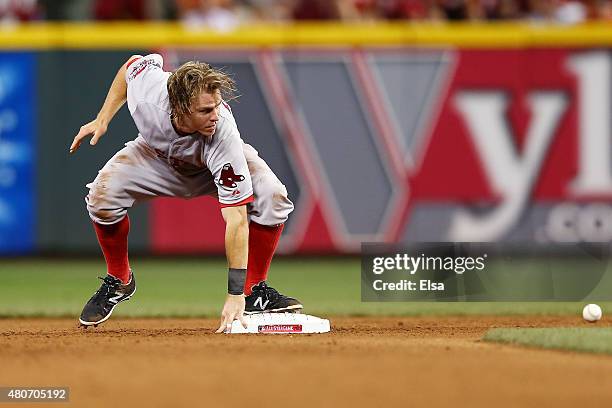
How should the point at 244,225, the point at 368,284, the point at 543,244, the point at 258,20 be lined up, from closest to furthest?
the point at 244,225 < the point at 368,284 < the point at 543,244 < the point at 258,20

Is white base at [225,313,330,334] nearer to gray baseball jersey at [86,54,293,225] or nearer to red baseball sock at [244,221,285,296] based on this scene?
red baseball sock at [244,221,285,296]

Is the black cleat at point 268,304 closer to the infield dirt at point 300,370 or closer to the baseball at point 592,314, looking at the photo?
the infield dirt at point 300,370

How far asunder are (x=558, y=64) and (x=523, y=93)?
0.48m

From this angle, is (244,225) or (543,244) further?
(543,244)

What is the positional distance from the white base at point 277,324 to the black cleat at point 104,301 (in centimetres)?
74

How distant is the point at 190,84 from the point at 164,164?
883mm

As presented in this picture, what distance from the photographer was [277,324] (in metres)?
6.71

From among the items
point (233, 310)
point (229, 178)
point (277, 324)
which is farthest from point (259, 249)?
point (229, 178)

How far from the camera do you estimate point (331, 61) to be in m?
12.7

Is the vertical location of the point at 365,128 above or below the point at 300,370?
above

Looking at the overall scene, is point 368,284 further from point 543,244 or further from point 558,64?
point 558,64

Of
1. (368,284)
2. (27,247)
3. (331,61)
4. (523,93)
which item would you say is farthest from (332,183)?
(368,284)

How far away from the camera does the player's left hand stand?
6367mm

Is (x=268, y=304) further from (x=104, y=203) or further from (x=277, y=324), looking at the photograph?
(x=104, y=203)
